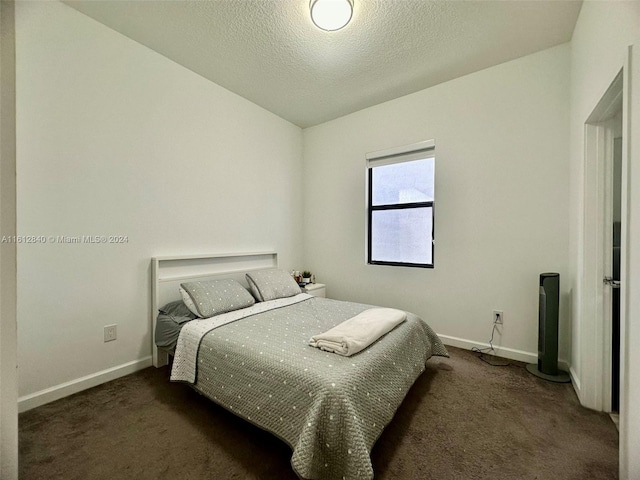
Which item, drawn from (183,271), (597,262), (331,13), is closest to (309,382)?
(183,271)

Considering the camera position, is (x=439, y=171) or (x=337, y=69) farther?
(x=439, y=171)

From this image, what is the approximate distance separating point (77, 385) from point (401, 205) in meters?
3.38

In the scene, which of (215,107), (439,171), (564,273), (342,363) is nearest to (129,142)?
(215,107)

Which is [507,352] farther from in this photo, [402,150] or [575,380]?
[402,150]

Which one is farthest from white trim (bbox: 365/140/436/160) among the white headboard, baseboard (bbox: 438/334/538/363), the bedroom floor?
the bedroom floor

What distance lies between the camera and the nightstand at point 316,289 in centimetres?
336

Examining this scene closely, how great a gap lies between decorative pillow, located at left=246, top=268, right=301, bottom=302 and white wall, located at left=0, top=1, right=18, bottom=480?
1.96 meters

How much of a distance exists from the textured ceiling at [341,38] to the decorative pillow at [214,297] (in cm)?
207

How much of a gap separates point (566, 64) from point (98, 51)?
3.78 m

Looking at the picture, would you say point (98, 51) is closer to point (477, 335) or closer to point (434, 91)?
point (434, 91)

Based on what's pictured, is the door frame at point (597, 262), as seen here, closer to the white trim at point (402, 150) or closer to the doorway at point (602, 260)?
the doorway at point (602, 260)

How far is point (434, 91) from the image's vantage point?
112 inches

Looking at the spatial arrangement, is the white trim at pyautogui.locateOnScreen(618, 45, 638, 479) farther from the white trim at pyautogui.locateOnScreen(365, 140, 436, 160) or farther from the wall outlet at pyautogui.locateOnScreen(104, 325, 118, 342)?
the wall outlet at pyautogui.locateOnScreen(104, 325, 118, 342)

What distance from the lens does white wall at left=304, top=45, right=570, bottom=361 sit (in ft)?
7.52
